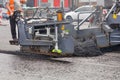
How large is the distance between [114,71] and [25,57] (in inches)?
109

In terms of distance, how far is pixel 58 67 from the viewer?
8.40 m

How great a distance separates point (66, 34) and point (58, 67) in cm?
113

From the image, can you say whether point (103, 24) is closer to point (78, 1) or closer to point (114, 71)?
point (114, 71)

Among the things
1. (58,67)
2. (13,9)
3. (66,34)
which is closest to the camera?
(58,67)

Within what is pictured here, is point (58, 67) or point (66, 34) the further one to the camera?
point (66, 34)

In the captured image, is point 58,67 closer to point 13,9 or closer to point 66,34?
point 66,34

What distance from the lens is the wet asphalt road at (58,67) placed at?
744 centimetres

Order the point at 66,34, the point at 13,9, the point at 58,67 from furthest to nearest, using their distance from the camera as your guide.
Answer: the point at 13,9 < the point at 66,34 < the point at 58,67

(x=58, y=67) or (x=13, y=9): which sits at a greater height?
(x=13, y=9)

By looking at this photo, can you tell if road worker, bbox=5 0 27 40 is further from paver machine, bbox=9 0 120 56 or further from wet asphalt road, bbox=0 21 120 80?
wet asphalt road, bbox=0 21 120 80

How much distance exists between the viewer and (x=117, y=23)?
34.9 ft

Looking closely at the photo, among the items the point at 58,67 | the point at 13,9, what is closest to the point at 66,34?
the point at 58,67

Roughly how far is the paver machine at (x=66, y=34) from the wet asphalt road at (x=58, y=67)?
288mm

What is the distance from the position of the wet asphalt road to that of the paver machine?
288 millimetres
